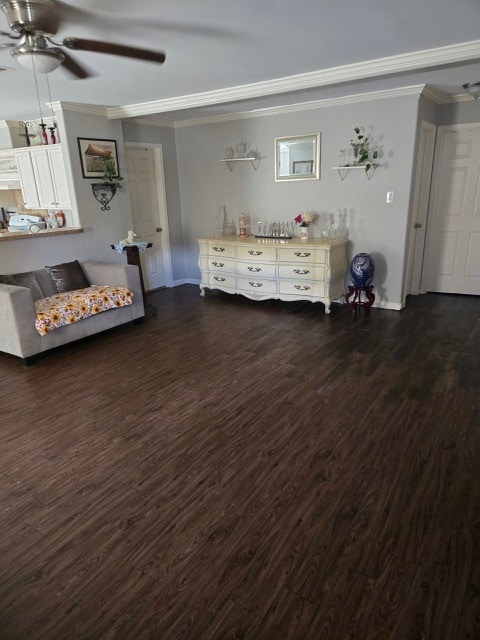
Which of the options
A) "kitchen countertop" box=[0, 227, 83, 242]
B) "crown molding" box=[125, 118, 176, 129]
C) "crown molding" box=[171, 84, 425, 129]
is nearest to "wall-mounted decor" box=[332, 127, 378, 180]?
"crown molding" box=[171, 84, 425, 129]

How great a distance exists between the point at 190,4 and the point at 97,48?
57 cm

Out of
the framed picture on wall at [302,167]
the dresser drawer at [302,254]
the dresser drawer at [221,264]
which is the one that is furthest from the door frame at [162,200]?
the dresser drawer at [302,254]

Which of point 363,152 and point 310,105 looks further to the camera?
point 310,105

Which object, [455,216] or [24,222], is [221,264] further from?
[455,216]

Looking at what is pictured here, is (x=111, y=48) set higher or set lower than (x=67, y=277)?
higher

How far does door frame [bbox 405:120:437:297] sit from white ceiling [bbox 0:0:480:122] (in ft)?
1.56

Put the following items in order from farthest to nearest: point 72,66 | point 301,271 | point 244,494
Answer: point 301,271
point 72,66
point 244,494

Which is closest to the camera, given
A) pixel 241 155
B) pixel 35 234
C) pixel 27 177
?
pixel 35 234

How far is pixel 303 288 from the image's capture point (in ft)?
16.0

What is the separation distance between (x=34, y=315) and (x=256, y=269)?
2.58m

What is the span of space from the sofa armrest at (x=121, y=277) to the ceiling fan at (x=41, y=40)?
7.75 feet

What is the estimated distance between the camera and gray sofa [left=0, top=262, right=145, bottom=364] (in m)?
3.58

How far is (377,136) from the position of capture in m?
4.60

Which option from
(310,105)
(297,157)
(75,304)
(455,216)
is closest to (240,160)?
(297,157)
